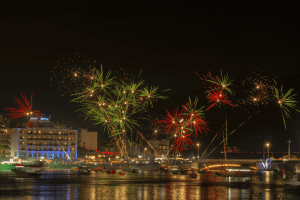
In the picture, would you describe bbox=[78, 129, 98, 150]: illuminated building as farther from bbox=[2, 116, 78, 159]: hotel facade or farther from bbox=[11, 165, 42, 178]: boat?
bbox=[11, 165, 42, 178]: boat

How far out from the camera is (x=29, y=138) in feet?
433

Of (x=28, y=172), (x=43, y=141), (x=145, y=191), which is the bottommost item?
(x=28, y=172)

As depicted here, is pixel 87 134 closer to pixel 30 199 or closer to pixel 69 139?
pixel 69 139

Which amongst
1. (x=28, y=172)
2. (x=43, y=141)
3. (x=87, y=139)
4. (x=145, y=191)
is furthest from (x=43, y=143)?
(x=145, y=191)

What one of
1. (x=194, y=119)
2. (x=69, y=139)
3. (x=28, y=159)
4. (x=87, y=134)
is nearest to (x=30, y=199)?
(x=194, y=119)

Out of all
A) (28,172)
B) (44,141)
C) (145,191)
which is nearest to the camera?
(145,191)

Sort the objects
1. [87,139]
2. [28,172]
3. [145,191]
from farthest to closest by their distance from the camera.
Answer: [87,139] < [28,172] < [145,191]

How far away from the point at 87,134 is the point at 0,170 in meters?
77.2

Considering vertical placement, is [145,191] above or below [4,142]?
below

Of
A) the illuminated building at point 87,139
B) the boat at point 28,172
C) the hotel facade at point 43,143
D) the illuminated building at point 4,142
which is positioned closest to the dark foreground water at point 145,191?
the boat at point 28,172

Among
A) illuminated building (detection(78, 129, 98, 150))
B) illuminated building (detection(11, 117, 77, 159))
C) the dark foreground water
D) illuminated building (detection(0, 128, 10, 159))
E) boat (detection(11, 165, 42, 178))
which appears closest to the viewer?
the dark foreground water

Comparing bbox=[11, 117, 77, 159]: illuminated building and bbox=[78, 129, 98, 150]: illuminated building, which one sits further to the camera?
bbox=[78, 129, 98, 150]: illuminated building

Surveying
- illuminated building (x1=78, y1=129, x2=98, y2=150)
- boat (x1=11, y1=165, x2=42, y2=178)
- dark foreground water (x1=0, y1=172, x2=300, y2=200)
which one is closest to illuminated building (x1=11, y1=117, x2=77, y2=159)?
illuminated building (x1=78, y1=129, x2=98, y2=150)

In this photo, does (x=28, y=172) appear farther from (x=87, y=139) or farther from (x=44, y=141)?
(x=87, y=139)
